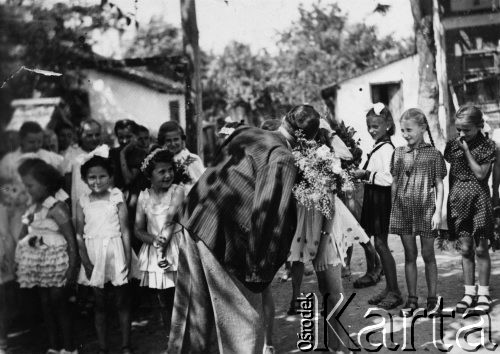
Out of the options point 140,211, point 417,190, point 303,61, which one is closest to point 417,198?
point 417,190

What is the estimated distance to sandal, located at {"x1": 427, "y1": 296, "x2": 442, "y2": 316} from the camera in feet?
18.9

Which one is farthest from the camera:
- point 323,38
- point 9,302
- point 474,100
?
point 323,38

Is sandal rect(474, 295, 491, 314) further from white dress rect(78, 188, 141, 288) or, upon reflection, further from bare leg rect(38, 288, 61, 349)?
bare leg rect(38, 288, 61, 349)

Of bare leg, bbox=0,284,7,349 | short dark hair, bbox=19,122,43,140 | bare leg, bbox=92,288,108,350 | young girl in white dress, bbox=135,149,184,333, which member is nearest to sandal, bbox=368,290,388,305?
young girl in white dress, bbox=135,149,184,333

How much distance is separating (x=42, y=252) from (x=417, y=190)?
11.2ft

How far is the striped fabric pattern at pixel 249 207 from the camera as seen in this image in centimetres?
380

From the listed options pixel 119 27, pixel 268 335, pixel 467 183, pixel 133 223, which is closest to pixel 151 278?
pixel 133 223

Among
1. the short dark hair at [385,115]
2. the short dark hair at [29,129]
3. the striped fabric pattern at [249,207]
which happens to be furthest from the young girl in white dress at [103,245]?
the short dark hair at [385,115]

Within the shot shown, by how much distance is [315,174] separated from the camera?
14.4 feet

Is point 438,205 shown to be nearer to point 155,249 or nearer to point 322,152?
point 322,152

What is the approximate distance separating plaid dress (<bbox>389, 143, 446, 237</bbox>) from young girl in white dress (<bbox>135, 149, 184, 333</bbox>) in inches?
84.1

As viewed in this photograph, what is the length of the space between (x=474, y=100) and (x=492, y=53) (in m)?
1.76

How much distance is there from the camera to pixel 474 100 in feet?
63.1

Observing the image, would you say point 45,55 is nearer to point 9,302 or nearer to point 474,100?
point 9,302
